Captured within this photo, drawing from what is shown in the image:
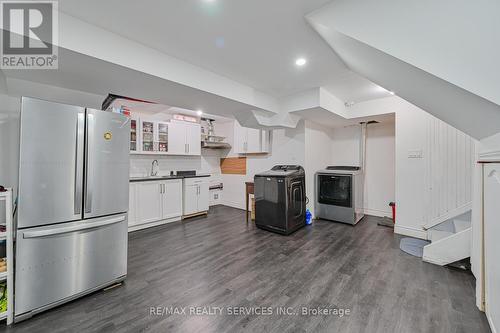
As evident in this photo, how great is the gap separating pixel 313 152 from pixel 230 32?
3.11 meters

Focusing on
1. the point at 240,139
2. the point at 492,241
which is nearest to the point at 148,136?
the point at 240,139

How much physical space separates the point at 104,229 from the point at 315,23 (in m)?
2.69

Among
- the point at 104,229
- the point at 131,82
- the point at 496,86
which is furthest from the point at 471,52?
the point at 104,229

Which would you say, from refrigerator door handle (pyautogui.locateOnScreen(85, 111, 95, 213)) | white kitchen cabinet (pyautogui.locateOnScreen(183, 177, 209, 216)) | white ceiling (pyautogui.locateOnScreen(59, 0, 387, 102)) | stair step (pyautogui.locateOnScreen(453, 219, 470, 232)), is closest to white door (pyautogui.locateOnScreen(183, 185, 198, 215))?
white kitchen cabinet (pyautogui.locateOnScreen(183, 177, 209, 216))

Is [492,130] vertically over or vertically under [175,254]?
over

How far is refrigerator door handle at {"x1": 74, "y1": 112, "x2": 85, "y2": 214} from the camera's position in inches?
67.9

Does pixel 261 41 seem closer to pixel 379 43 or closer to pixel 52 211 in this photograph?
pixel 379 43

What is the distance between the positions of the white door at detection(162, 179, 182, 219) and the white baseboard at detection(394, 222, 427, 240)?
4.19 metres

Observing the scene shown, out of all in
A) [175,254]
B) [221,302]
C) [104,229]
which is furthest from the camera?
[175,254]

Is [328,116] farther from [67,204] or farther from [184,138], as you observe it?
[67,204]

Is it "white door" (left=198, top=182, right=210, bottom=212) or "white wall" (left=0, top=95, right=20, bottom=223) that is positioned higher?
"white wall" (left=0, top=95, right=20, bottom=223)

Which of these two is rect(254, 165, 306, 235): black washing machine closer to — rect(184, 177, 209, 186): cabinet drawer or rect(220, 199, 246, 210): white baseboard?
rect(184, 177, 209, 186): cabinet drawer

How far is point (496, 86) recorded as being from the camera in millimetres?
1069

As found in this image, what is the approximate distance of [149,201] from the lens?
12.3ft
